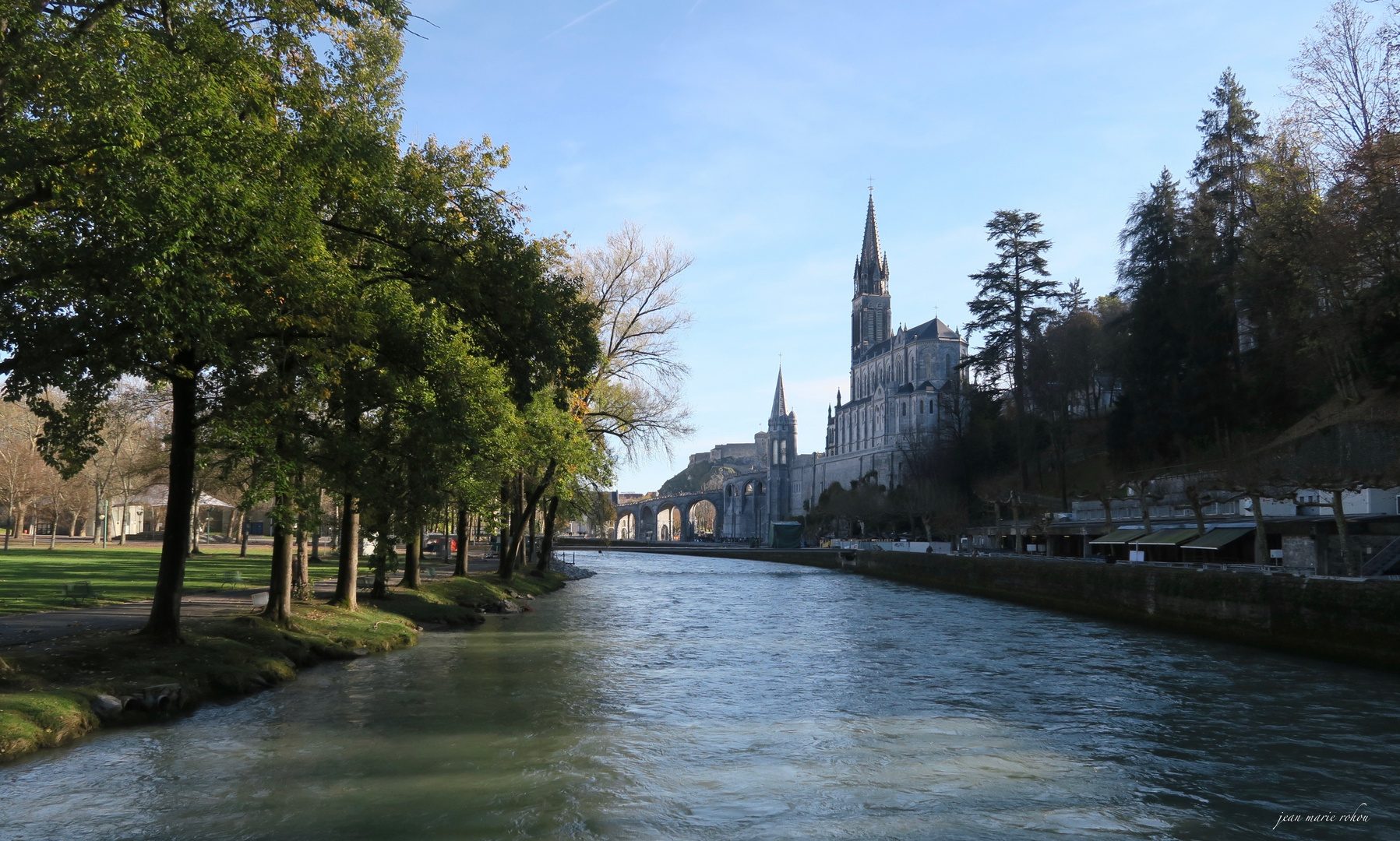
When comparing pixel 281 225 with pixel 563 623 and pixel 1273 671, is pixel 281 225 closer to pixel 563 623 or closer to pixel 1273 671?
pixel 563 623

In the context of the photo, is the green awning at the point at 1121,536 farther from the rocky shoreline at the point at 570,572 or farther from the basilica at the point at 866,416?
the basilica at the point at 866,416

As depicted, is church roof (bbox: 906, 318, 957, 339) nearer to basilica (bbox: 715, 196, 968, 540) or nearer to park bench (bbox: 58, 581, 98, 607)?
basilica (bbox: 715, 196, 968, 540)

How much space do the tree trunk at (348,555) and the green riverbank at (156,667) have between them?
37 centimetres

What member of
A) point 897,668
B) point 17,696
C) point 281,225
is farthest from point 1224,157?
point 17,696

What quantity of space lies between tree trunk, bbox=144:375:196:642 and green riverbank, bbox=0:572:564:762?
334mm

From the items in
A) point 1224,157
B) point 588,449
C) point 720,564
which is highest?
point 1224,157

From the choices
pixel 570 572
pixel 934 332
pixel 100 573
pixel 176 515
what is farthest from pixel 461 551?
pixel 934 332

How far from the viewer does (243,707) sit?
1303cm

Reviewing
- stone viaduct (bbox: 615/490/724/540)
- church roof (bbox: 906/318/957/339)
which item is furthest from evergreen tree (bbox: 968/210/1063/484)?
stone viaduct (bbox: 615/490/724/540)

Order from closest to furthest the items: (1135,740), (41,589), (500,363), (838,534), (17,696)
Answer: (17,696), (1135,740), (500,363), (41,589), (838,534)

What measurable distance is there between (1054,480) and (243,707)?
5798 cm

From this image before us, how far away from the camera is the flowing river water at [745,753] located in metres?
8.77
